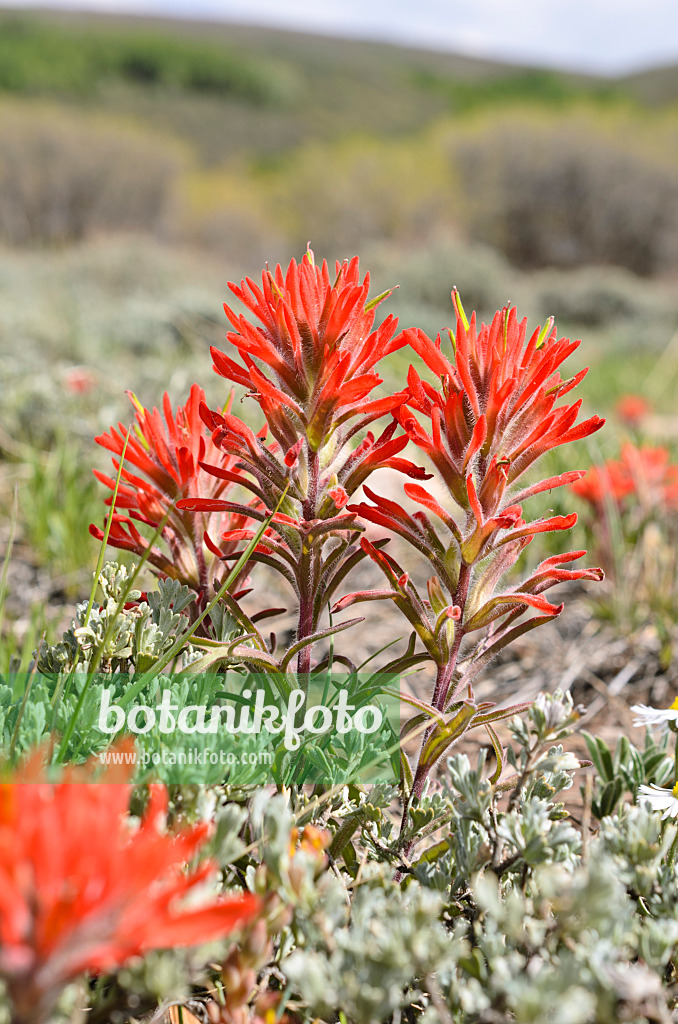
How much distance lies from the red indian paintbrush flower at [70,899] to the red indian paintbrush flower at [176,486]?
464 millimetres

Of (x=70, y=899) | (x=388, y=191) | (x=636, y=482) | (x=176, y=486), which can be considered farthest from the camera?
(x=388, y=191)

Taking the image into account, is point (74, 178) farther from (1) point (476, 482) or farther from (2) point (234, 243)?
(1) point (476, 482)

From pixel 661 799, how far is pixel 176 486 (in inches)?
27.2

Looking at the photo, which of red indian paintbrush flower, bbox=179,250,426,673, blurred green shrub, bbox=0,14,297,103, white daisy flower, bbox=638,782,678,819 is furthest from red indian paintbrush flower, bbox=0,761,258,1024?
blurred green shrub, bbox=0,14,297,103

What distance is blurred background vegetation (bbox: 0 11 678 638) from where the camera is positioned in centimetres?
272

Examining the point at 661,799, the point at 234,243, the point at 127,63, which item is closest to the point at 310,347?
the point at 661,799

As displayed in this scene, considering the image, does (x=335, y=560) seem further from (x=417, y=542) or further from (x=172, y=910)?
(x=172, y=910)

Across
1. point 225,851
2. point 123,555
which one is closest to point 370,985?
point 225,851

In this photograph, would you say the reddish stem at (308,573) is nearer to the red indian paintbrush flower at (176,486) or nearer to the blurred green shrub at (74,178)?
the red indian paintbrush flower at (176,486)

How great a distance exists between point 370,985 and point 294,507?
1.49 ft

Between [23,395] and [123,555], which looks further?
[23,395]

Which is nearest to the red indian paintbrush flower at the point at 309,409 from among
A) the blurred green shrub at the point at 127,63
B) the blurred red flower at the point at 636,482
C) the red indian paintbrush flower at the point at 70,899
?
the red indian paintbrush flower at the point at 70,899

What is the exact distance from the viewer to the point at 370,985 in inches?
22.0

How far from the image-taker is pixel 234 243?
17594mm
